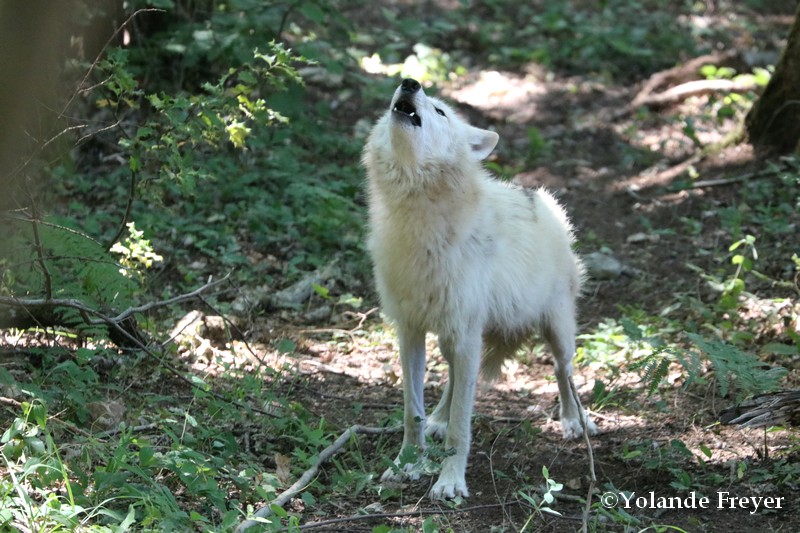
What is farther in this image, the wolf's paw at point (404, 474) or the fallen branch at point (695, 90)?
the fallen branch at point (695, 90)

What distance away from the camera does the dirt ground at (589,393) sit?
427 centimetres

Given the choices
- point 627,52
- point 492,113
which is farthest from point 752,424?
point 627,52

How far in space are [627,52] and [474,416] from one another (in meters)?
8.75

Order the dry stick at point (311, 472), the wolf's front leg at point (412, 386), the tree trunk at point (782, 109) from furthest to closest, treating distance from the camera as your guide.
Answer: the tree trunk at point (782, 109) < the wolf's front leg at point (412, 386) < the dry stick at point (311, 472)

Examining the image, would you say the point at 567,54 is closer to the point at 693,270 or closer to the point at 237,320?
the point at 693,270

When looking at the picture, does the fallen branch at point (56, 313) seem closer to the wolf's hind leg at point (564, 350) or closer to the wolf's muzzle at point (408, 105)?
the wolf's muzzle at point (408, 105)

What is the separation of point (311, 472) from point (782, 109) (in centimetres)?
637

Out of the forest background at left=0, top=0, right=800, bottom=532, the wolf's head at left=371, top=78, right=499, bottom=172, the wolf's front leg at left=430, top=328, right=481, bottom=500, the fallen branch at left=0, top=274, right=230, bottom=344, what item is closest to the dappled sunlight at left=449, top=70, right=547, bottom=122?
the forest background at left=0, top=0, right=800, bottom=532

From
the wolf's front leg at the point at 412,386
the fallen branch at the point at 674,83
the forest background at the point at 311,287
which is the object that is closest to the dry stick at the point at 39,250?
the forest background at the point at 311,287

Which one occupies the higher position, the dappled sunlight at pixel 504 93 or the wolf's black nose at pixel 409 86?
the wolf's black nose at pixel 409 86

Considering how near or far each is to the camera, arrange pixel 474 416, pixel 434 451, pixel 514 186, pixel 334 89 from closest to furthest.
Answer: pixel 434 451 → pixel 474 416 → pixel 514 186 → pixel 334 89

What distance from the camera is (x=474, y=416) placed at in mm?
5426

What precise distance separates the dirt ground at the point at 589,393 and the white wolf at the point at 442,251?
38 cm

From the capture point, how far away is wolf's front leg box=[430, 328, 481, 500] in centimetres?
457
